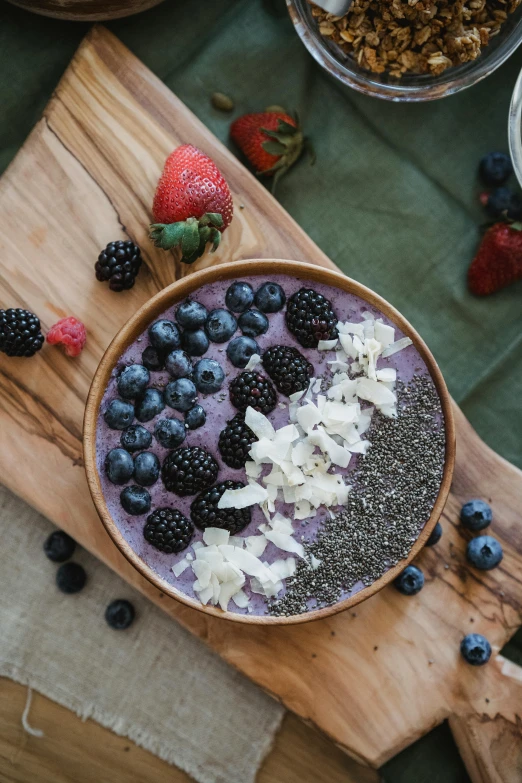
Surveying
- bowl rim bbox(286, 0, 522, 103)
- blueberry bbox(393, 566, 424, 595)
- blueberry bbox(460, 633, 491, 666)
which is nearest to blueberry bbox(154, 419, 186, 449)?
blueberry bbox(393, 566, 424, 595)

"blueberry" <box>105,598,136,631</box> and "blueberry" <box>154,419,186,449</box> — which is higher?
"blueberry" <box>154,419,186,449</box>

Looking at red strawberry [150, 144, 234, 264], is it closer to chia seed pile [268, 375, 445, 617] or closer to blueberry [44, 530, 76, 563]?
chia seed pile [268, 375, 445, 617]

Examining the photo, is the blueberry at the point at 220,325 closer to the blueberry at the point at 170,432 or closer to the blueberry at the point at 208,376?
the blueberry at the point at 208,376

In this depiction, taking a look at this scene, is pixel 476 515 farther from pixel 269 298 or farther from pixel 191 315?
pixel 191 315

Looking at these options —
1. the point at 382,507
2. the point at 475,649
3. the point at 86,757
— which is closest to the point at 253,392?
the point at 382,507

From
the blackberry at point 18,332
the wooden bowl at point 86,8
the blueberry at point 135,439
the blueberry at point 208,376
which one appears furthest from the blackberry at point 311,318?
the wooden bowl at point 86,8
